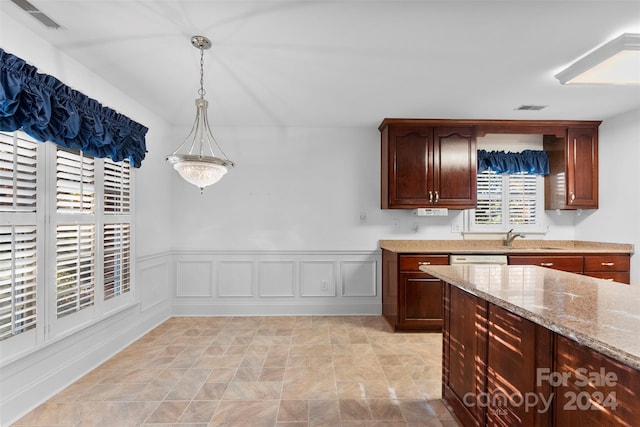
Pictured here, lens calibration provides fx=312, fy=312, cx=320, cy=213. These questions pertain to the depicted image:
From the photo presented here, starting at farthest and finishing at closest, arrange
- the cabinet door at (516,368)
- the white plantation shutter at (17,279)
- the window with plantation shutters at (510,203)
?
the window with plantation shutters at (510,203)
the white plantation shutter at (17,279)
the cabinet door at (516,368)

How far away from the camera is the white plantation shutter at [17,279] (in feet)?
6.24

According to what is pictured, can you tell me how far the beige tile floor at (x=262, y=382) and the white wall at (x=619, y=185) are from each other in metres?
2.45

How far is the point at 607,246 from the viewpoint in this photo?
3691 mm

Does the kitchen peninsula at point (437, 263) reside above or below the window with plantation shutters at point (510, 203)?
below

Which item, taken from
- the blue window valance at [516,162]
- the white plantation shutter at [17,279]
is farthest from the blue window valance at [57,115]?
the blue window valance at [516,162]

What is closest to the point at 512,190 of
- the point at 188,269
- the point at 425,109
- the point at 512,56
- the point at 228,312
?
the point at 425,109

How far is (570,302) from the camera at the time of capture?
1244 mm

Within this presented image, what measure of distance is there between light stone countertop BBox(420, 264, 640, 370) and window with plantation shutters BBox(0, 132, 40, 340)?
8.67 feet

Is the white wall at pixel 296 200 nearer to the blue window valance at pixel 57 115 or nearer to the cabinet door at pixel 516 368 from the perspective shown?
the blue window valance at pixel 57 115

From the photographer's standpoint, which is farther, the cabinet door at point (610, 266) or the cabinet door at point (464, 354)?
the cabinet door at point (610, 266)

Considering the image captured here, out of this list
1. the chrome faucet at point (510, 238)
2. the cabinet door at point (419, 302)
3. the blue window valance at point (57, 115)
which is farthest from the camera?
the chrome faucet at point (510, 238)

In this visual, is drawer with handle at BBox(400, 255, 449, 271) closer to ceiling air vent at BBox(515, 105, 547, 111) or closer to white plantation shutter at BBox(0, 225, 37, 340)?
ceiling air vent at BBox(515, 105, 547, 111)

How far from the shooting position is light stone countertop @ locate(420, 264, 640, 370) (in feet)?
2.92

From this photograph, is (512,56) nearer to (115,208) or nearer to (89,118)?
(89,118)
